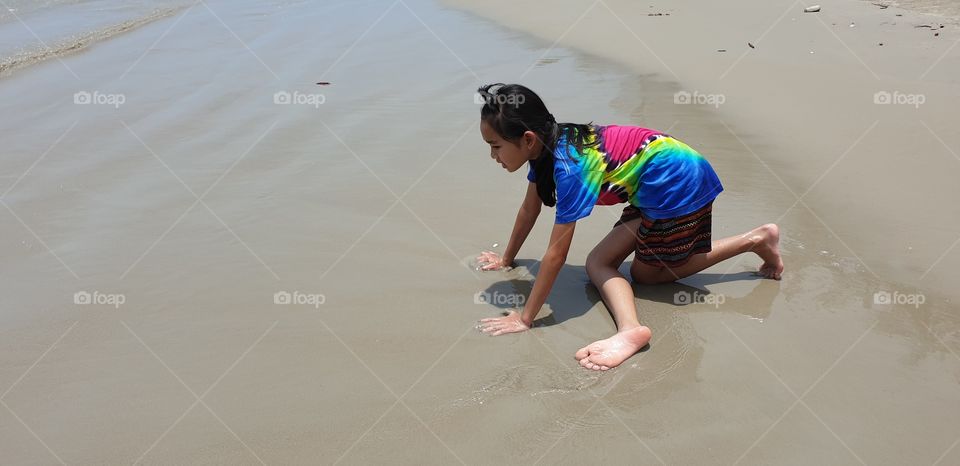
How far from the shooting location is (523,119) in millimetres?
2652

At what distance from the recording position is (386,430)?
2.29 metres

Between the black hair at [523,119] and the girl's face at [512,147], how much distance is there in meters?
0.02

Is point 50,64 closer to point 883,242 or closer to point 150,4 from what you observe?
point 150,4

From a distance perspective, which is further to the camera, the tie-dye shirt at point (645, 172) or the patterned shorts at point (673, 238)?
the patterned shorts at point (673, 238)

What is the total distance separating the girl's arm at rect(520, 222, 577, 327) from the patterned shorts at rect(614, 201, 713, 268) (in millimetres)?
471

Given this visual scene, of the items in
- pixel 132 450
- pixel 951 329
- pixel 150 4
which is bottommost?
pixel 150 4

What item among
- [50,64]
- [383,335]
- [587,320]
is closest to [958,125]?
[587,320]

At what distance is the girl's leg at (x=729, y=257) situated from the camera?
3076 mm

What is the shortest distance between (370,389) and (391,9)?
22.9 ft
